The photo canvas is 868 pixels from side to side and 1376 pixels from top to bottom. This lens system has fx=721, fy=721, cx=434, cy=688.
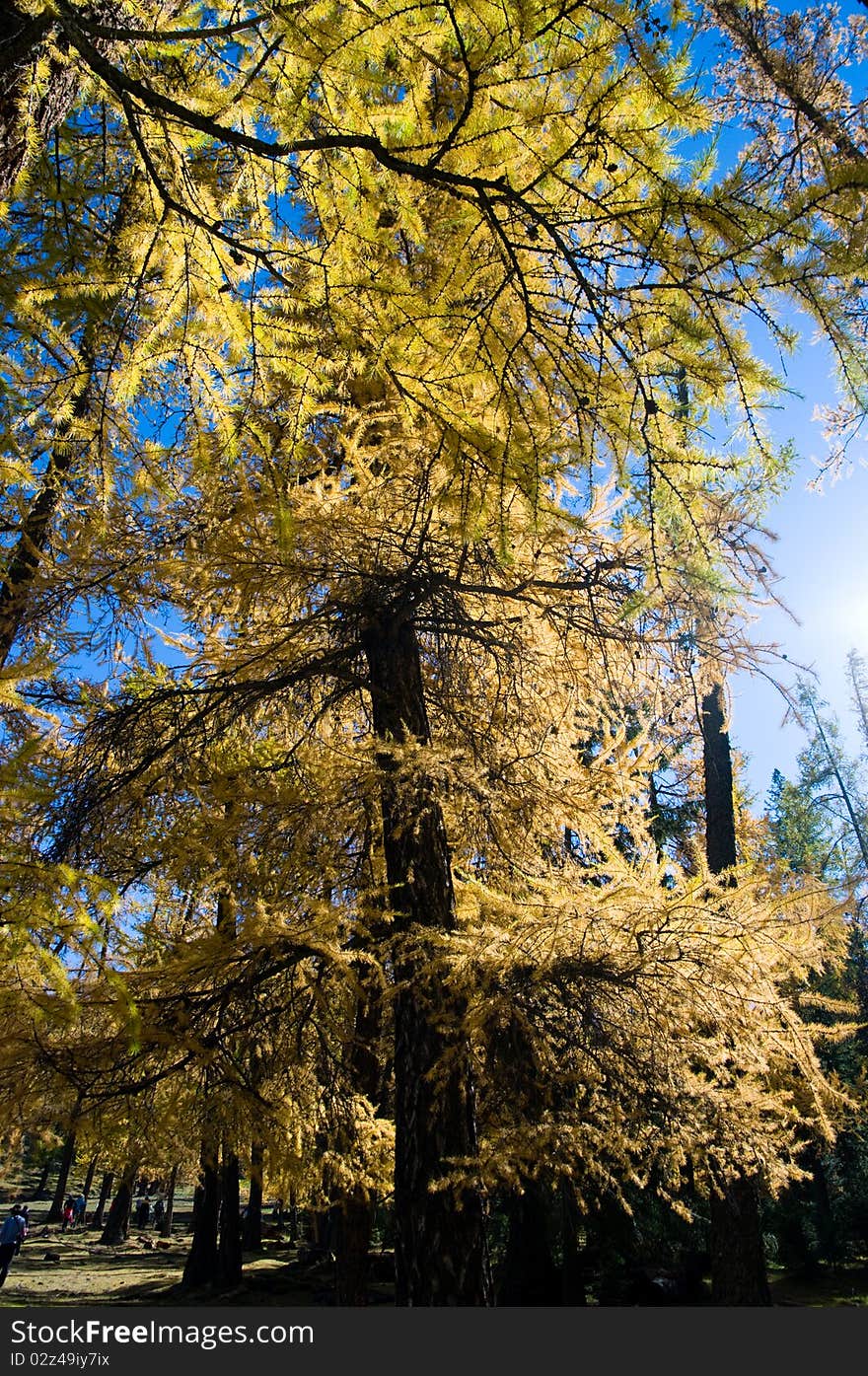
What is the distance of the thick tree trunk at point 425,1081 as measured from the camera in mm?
3982

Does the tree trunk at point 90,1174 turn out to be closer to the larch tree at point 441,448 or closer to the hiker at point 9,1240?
the hiker at point 9,1240

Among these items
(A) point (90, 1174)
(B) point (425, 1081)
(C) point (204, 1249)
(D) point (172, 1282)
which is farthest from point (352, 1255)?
(A) point (90, 1174)

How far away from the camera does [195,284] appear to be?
3084mm

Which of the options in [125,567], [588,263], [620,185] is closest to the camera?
[620,185]

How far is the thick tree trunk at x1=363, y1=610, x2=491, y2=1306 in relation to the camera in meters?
3.98

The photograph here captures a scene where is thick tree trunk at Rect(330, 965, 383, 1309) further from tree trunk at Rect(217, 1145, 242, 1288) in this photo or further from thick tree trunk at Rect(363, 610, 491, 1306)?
tree trunk at Rect(217, 1145, 242, 1288)

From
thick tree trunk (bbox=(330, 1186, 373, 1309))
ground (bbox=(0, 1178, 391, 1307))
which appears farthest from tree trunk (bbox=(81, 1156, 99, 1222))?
thick tree trunk (bbox=(330, 1186, 373, 1309))

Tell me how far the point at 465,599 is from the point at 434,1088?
11.2 ft

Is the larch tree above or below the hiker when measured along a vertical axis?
above

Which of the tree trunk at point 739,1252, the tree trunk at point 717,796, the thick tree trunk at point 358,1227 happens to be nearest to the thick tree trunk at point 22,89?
the thick tree trunk at point 358,1227

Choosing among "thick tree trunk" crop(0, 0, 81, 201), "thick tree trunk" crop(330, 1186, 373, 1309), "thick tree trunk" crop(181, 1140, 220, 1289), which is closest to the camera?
"thick tree trunk" crop(0, 0, 81, 201)
